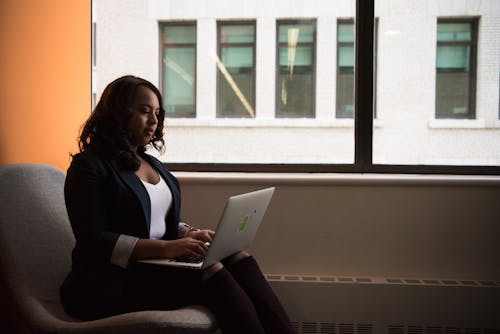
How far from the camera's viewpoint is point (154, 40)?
8.82ft

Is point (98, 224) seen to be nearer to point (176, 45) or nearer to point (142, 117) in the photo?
point (142, 117)

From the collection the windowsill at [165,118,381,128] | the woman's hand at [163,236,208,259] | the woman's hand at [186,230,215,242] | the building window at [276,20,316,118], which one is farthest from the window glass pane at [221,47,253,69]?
the woman's hand at [163,236,208,259]

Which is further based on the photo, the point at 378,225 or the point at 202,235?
the point at 378,225

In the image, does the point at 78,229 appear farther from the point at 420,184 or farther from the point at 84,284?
the point at 420,184

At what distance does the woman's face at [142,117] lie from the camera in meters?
1.51

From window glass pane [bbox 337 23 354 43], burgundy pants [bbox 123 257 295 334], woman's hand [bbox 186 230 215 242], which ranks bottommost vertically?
burgundy pants [bbox 123 257 295 334]

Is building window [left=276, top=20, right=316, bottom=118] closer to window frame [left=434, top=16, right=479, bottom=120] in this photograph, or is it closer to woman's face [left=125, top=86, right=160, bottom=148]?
window frame [left=434, top=16, right=479, bottom=120]

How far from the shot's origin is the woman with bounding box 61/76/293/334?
131cm

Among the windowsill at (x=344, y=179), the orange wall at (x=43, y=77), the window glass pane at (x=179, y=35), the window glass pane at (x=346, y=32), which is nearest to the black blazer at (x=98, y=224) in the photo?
the orange wall at (x=43, y=77)

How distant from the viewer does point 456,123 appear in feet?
8.01

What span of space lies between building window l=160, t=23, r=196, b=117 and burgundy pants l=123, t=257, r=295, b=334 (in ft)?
4.46

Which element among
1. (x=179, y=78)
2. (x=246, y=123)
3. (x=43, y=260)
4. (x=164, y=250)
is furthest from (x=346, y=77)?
(x=43, y=260)

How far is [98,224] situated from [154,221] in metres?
0.22

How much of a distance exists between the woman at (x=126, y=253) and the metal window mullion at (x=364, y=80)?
104 centimetres
